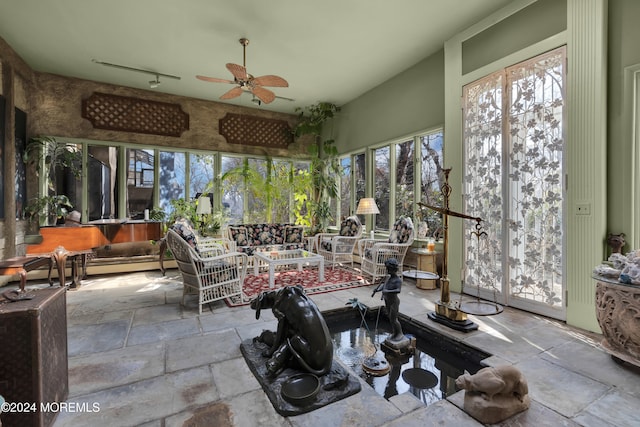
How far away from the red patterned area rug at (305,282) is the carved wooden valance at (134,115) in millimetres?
3552

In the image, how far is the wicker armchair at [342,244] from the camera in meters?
5.18

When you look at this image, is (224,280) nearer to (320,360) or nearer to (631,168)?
(320,360)

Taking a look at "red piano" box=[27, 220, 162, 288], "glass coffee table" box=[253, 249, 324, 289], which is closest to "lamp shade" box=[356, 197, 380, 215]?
"glass coffee table" box=[253, 249, 324, 289]

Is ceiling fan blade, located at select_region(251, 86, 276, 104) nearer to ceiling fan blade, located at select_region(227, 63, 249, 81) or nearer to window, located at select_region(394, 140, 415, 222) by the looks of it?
ceiling fan blade, located at select_region(227, 63, 249, 81)

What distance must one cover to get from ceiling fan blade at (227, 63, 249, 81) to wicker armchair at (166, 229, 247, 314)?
1.97m

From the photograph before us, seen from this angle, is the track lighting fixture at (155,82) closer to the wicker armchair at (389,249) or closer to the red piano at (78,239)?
the red piano at (78,239)

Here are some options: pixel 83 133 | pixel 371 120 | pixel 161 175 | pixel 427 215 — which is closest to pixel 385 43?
pixel 371 120

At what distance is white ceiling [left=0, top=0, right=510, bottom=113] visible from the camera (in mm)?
3344

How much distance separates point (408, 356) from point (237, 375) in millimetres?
1333

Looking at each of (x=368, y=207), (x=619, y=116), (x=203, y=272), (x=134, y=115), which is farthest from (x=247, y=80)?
(x=619, y=116)

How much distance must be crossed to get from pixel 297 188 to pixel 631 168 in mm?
5335

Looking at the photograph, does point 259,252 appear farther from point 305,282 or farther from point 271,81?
point 271,81

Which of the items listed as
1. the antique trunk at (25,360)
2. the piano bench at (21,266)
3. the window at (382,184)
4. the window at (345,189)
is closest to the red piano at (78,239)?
the piano bench at (21,266)

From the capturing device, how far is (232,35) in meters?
3.91
